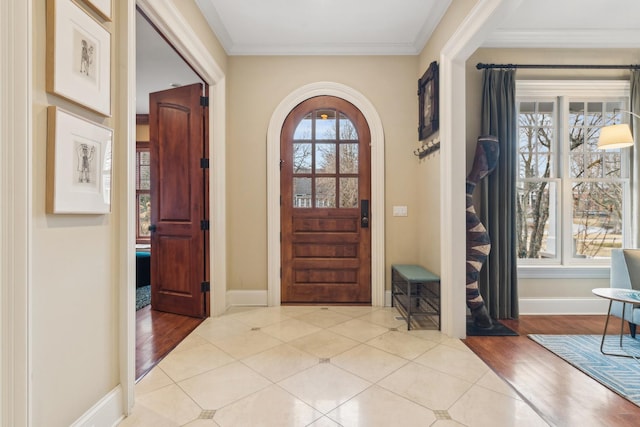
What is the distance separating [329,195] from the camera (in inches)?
138

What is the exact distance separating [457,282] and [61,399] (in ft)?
8.78

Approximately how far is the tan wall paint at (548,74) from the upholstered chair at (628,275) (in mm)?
582

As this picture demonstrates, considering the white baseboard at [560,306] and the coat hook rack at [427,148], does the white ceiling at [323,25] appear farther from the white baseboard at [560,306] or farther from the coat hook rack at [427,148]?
the white baseboard at [560,306]

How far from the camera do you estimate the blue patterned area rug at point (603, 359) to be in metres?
1.94

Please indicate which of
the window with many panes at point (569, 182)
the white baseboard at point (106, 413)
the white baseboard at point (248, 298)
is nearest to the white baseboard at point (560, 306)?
the window with many panes at point (569, 182)

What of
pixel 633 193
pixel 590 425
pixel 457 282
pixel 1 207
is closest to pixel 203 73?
pixel 1 207

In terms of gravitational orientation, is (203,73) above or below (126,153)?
above

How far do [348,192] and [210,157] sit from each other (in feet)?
5.02

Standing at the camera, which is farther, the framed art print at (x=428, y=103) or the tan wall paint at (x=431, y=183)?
the framed art print at (x=428, y=103)

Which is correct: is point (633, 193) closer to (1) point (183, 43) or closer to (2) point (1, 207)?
(1) point (183, 43)

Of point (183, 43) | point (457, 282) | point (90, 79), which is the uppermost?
point (183, 43)

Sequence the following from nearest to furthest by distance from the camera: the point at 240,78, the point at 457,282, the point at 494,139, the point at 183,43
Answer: the point at 183,43, the point at 457,282, the point at 494,139, the point at 240,78

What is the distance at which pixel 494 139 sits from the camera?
288 cm

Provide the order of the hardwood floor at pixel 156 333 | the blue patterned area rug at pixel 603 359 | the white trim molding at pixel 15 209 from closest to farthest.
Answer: the white trim molding at pixel 15 209 < the blue patterned area rug at pixel 603 359 < the hardwood floor at pixel 156 333
